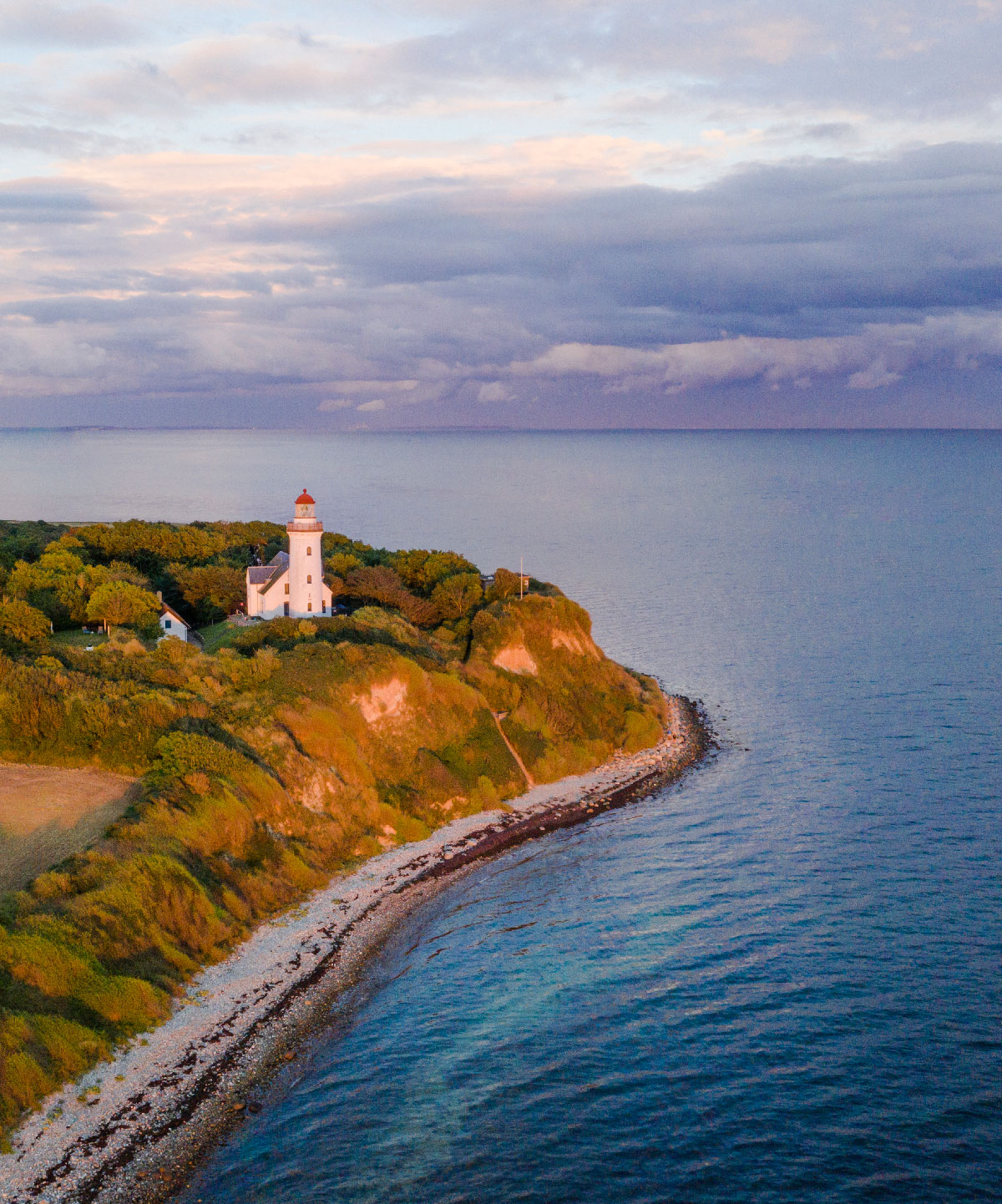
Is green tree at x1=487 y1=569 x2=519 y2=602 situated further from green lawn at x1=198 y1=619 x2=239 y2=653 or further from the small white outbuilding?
the small white outbuilding

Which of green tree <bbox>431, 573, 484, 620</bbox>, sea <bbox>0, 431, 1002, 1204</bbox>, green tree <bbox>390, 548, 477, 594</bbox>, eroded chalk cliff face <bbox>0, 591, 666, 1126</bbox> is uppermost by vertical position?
green tree <bbox>390, 548, 477, 594</bbox>

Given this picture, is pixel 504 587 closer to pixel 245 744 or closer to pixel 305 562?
pixel 305 562

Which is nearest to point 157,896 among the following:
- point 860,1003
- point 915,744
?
point 860,1003

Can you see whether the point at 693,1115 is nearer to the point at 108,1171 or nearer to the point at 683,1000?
the point at 683,1000

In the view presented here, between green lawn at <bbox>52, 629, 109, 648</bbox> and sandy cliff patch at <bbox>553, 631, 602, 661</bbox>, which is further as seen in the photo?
sandy cliff patch at <bbox>553, 631, 602, 661</bbox>

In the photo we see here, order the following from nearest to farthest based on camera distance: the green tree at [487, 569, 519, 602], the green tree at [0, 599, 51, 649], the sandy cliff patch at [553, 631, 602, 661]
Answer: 1. the green tree at [0, 599, 51, 649]
2. the sandy cliff patch at [553, 631, 602, 661]
3. the green tree at [487, 569, 519, 602]

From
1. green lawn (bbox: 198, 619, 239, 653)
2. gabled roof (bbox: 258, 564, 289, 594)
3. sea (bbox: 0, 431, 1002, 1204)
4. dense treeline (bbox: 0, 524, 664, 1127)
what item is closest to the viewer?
sea (bbox: 0, 431, 1002, 1204)

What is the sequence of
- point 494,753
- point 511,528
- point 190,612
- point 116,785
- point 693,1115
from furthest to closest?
point 511,528, point 190,612, point 494,753, point 116,785, point 693,1115

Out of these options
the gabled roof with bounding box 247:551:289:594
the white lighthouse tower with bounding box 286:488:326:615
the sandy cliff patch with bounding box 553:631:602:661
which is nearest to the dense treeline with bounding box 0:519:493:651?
the gabled roof with bounding box 247:551:289:594
